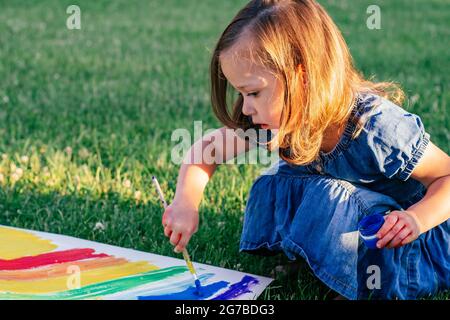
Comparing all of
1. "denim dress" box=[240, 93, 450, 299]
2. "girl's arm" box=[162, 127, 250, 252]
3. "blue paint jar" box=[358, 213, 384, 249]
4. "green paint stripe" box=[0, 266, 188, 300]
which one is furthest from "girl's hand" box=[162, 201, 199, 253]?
"blue paint jar" box=[358, 213, 384, 249]

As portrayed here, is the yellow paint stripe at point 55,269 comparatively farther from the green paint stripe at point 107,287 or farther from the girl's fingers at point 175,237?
the girl's fingers at point 175,237

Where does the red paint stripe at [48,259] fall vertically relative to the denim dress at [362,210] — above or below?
below

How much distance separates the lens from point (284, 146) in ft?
7.71

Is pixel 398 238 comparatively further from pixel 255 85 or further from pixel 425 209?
pixel 255 85

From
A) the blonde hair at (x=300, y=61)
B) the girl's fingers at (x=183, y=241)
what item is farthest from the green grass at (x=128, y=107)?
the blonde hair at (x=300, y=61)

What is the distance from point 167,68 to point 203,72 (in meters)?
0.25

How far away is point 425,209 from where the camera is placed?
2.20 m

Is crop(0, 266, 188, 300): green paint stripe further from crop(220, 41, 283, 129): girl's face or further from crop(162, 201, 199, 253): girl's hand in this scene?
crop(220, 41, 283, 129): girl's face

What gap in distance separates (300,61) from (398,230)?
553mm

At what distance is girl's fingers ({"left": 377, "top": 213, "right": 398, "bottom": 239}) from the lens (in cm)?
209

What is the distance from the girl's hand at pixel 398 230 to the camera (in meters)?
2.09

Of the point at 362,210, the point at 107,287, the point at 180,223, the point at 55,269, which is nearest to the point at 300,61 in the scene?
the point at 362,210
